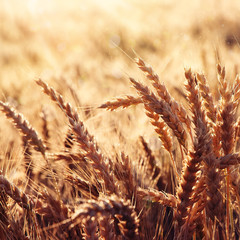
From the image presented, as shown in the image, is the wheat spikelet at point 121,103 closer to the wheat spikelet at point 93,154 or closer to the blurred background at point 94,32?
the wheat spikelet at point 93,154

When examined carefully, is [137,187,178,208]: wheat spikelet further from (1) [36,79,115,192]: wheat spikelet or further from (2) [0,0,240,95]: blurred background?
(2) [0,0,240,95]: blurred background

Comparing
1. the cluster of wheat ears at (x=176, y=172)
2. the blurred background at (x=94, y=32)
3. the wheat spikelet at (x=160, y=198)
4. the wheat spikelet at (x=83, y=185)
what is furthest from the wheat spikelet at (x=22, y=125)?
the blurred background at (x=94, y=32)

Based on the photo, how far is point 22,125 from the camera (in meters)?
1.16

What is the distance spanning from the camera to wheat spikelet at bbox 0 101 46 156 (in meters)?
1.13

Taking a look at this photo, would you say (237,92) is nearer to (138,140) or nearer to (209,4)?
(138,140)

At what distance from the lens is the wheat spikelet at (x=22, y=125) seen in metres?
1.13

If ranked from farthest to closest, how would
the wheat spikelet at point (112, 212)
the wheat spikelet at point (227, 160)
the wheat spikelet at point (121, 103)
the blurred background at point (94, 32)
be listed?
the blurred background at point (94, 32), the wheat spikelet at point (121, 103), the wheat spikelet at point (227, 160), the wheat spikelet at point (112, 212)

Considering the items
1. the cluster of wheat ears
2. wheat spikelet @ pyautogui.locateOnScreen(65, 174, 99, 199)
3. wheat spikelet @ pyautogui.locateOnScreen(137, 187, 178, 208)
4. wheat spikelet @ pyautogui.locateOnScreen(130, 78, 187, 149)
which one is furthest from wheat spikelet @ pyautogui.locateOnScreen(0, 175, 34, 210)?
wheat spikelet @ pyautogui.locateOnScreen(130, 78, 187, 149)

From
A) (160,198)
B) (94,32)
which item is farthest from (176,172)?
(94,32)

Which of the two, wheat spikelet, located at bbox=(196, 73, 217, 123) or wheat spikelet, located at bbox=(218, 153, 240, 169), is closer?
wheat spikelet, located at bbox=(218, 153, 240, 169)

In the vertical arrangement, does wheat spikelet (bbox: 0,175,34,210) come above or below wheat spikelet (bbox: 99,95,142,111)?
below

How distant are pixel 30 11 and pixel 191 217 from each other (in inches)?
367

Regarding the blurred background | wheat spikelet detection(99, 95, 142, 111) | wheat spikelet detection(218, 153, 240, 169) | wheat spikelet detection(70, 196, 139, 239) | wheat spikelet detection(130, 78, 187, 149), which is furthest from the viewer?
the blurred background

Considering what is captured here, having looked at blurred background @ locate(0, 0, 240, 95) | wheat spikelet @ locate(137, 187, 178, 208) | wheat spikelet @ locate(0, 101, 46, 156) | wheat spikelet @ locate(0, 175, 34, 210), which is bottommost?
wheat spikelet @ locate(137, 187, 178, 208)
